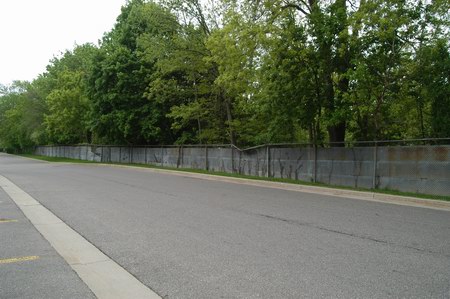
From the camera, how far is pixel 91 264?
5770 mm

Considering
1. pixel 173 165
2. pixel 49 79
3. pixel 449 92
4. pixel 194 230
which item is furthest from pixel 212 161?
pixel 49 79

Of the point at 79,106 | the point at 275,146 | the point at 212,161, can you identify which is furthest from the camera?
the point at 79,106

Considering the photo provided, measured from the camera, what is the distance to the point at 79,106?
4603cm

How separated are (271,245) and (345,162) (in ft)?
36.1

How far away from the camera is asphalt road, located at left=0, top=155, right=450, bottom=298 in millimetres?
4773

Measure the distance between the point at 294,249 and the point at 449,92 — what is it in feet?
35.2

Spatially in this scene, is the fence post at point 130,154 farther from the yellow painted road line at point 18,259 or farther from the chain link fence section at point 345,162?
the yellow painted road line at point 18,259

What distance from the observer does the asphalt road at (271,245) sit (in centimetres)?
477

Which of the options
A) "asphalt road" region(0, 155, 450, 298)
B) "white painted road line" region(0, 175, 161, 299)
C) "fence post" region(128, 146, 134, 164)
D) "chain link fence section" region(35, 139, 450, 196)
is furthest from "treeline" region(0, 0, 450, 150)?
"white painted road line" region(0, 175, 161, 299)

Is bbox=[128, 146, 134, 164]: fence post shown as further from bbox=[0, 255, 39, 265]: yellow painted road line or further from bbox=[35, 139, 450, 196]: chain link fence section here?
bbox=[0, 255, 39, 265]: yellow painted road line

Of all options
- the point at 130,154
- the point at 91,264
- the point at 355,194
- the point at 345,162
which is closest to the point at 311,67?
the point at 345,162

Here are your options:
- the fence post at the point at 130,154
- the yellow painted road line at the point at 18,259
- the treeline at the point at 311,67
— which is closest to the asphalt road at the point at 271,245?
the yellow painted road line at the point at 18,259

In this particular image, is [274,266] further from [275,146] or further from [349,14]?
[275,146]

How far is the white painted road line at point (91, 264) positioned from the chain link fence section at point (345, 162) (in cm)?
1111
